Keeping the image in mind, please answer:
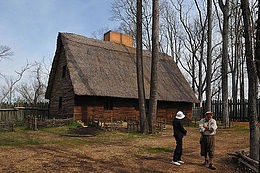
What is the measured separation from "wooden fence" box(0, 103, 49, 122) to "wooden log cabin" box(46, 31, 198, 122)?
1.00 metres

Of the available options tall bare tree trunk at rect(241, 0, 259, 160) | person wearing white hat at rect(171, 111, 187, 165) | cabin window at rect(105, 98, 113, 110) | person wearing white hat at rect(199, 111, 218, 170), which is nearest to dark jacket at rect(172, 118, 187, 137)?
person wearing white hat at rect(171, 111, 187, 165)

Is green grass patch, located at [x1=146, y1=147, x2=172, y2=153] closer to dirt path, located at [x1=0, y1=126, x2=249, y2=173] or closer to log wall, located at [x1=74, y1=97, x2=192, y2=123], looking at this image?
dirt path, located at [x1=0, y1=126, x2=249, y2=173]

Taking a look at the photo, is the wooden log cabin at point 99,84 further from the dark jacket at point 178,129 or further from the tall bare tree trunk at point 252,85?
the tall bare tree trunk at point 252,85

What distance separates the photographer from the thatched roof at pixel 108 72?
75.3 feet

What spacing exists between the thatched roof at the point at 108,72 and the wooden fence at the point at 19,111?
1.80 metres

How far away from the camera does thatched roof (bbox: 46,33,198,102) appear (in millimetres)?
22938

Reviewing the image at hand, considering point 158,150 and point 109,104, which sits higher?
point 109,104

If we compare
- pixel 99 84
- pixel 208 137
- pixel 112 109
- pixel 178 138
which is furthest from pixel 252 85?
pixel 112 109

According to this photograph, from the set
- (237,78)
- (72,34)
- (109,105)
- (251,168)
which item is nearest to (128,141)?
(251,168)

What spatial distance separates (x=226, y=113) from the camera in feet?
76.0

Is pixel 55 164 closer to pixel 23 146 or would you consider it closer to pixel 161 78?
pixel 23 146

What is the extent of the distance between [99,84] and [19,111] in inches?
285

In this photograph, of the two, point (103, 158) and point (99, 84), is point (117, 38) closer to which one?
point (99, 84)

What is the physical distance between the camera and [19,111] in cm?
2417
